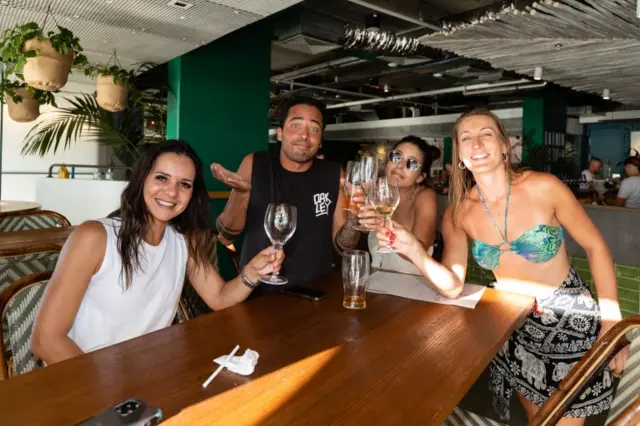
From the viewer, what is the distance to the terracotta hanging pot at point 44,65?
146 inches

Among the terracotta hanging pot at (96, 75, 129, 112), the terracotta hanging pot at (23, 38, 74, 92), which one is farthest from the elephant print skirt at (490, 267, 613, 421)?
the terracotta hanging pot at (96, 75, 129, 112)

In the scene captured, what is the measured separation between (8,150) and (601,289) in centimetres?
845

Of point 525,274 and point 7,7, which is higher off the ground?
point 7,7

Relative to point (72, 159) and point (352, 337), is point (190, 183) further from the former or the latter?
point (72, 159)

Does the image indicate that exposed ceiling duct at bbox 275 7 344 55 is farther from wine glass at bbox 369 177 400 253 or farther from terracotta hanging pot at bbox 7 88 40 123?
wine glass at bbox 369 177 400 253

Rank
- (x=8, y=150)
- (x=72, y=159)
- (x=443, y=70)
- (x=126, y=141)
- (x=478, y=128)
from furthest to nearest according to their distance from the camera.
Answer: (x=72, y=159) → (x=8, y=150) → (x=443, y=70) → (x=126, y=141) → (x=478, y=128)

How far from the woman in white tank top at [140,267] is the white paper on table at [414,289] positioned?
0.45m

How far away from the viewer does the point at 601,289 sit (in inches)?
64.6

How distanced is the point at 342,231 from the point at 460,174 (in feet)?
1.82

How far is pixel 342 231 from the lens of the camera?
6.88ft

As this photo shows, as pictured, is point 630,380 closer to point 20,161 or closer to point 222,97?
point 222,97

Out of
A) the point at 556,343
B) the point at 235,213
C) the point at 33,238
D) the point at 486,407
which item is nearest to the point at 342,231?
the point at 235,213

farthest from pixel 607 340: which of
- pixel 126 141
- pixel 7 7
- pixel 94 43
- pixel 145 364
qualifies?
pixel 126 141

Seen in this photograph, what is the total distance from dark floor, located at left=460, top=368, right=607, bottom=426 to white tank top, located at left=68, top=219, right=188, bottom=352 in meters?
1.70
